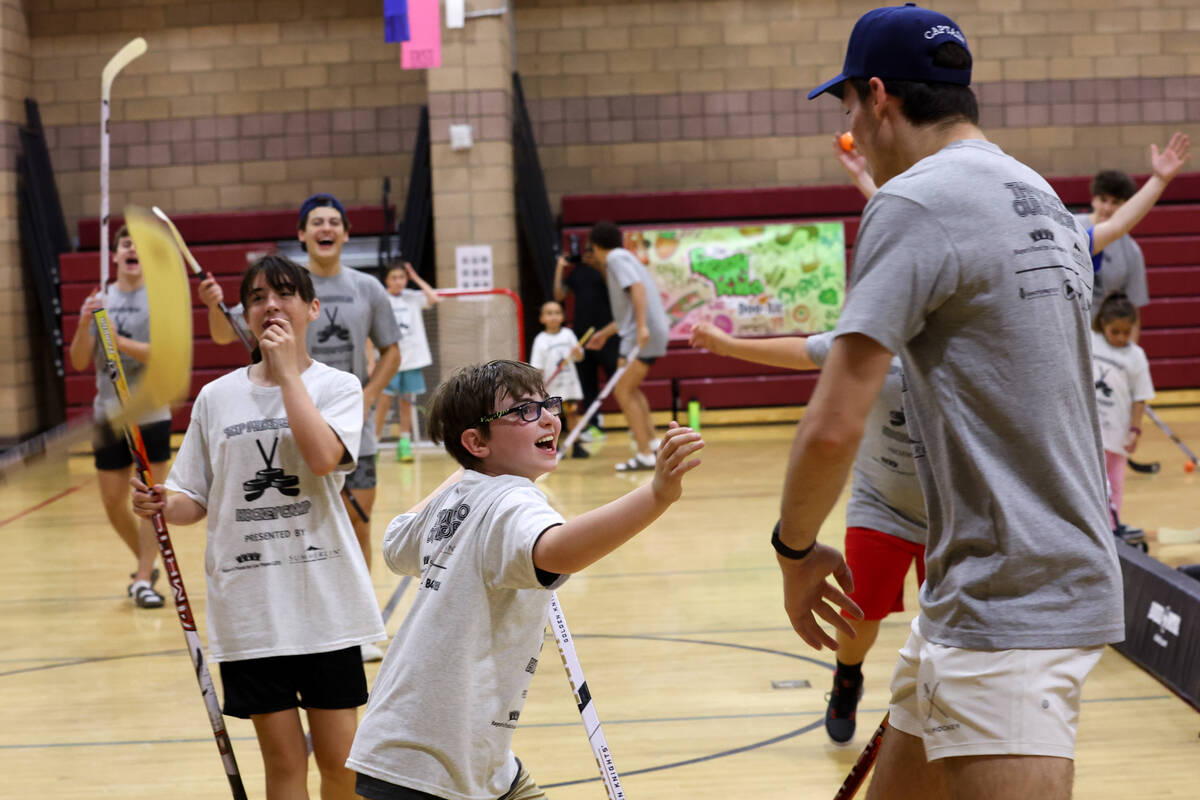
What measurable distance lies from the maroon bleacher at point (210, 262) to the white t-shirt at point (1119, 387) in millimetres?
7785

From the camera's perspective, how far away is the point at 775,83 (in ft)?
43.4

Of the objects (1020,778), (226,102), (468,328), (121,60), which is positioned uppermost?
(226,102)

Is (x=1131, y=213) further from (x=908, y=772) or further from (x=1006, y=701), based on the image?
(x=1006, y=701)

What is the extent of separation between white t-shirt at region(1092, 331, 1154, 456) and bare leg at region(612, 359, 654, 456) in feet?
12.8

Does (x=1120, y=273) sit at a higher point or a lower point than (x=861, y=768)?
higher

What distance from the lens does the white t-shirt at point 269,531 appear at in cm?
296

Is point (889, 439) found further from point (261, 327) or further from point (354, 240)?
point (354, 240)

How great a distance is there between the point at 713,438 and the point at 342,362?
706 cm

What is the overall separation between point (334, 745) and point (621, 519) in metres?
1.39

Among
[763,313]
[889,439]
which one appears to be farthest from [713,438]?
[889,439]

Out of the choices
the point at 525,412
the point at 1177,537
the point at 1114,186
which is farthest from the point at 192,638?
the point at 1177,537

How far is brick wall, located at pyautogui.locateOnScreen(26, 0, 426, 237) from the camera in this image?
13234mm

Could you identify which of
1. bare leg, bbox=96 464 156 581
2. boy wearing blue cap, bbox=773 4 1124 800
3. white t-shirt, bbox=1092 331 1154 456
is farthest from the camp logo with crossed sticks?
white t-shirt, bbox=1092 331 1154 456

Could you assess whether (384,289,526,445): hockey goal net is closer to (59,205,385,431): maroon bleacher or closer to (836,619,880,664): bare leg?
(59,205,385,431): maroon bleacher
